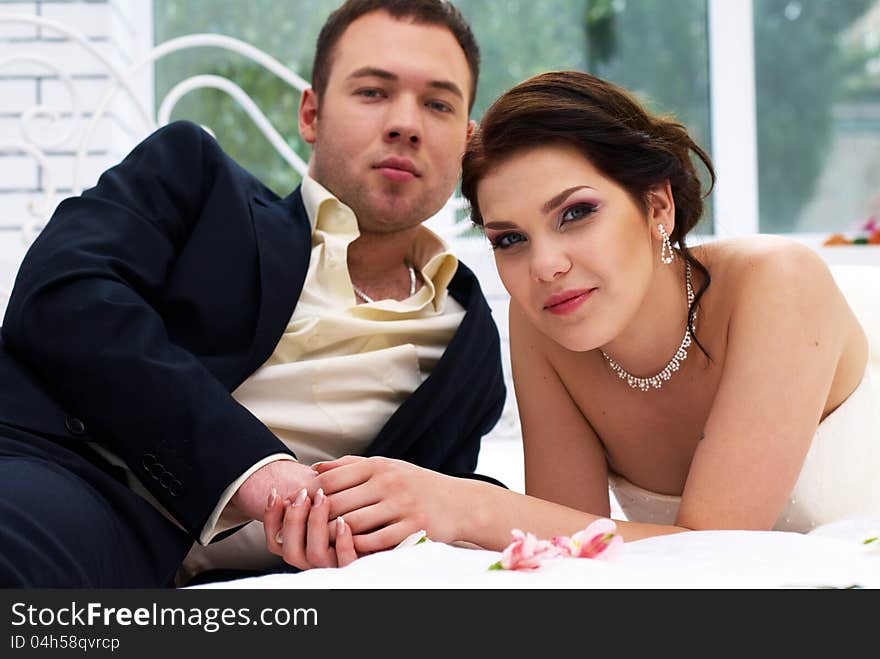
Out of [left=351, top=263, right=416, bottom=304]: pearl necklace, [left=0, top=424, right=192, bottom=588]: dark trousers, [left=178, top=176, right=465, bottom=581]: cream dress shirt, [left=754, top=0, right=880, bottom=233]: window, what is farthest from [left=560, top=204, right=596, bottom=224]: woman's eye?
[left=754, top=0, right=880, bottom=233]: window

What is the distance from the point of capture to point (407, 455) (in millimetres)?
1942

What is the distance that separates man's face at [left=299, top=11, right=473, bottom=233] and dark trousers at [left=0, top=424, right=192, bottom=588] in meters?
0.78

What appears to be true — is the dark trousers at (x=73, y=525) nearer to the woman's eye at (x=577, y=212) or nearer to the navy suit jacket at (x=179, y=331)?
the navy suit jacket at (x=179, y=331)

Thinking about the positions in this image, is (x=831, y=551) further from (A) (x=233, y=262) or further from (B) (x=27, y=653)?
(A) (x=233, y=262)

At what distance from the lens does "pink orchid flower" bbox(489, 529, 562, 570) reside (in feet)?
3.90

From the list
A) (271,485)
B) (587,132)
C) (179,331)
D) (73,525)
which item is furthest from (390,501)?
(587,132)

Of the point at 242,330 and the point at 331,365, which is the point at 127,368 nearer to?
the point at 242,330

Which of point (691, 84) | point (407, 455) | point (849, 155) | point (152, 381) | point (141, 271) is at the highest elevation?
point (691, 84)

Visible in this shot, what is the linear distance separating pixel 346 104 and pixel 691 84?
221 cm

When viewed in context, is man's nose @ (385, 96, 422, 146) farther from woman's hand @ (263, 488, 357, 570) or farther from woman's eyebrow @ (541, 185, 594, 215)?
woman's hand @ (263, 488, 357, 570)

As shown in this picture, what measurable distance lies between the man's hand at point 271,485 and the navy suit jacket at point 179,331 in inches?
1.1

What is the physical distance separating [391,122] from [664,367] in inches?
28.5

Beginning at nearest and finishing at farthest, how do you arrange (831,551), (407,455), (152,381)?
(831,551) < (152,381) < (407,455)

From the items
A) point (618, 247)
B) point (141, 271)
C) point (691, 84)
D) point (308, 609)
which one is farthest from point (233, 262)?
point (691, 84)
